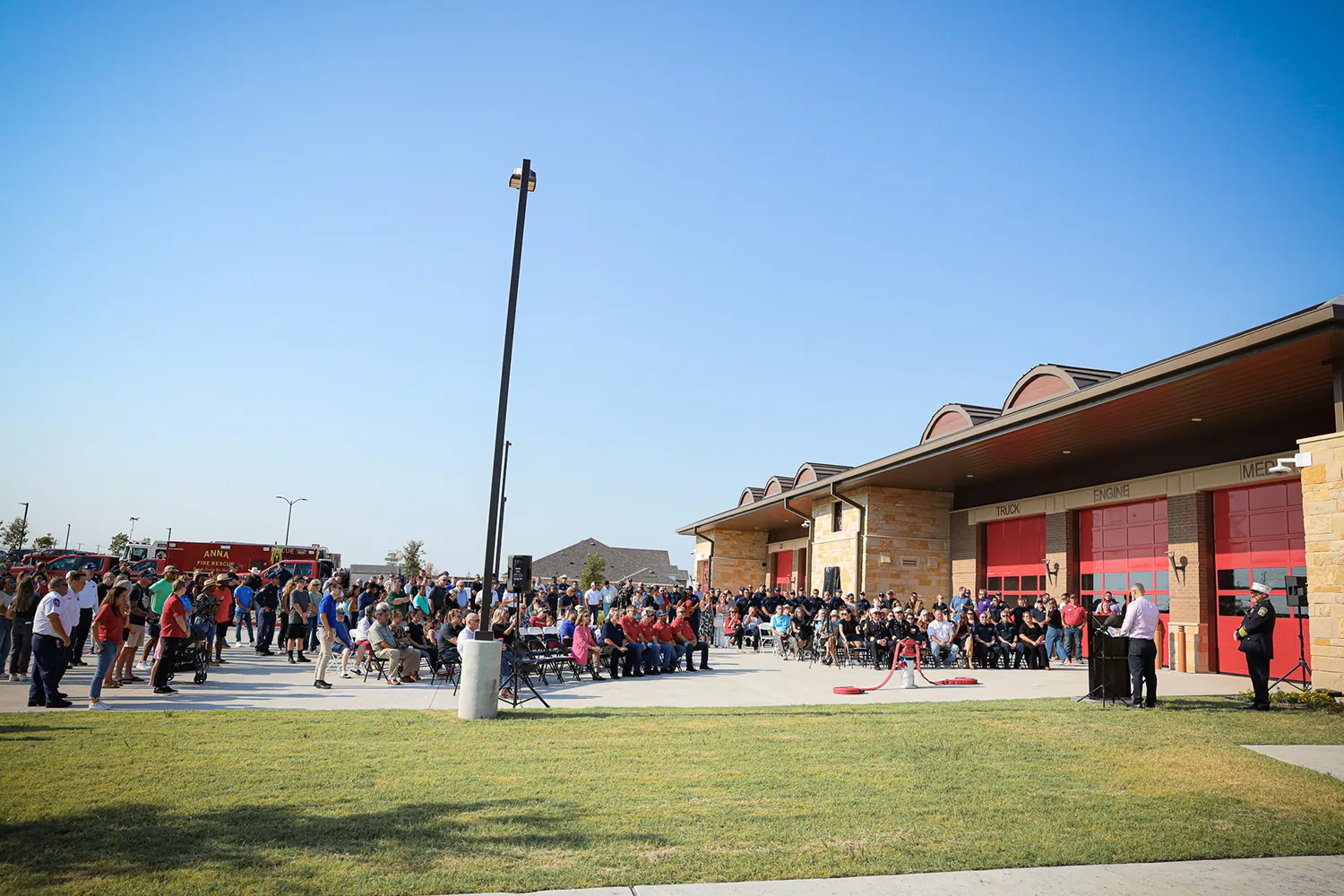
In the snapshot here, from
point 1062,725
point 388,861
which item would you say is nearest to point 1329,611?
point 1062,725

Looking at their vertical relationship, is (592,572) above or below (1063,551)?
below

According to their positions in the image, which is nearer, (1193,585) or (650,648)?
(650,648)

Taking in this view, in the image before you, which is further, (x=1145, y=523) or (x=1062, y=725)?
(x=1145, y=523)

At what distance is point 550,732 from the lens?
30.3ft

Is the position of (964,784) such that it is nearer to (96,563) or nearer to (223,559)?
(96,563)

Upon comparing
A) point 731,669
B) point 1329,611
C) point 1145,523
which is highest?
point 1145,523

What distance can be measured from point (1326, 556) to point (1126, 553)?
300 inches

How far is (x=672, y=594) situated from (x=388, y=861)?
22.5 metres

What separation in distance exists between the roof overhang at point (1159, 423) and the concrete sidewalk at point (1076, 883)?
8.44 metres

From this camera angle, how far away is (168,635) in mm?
11586

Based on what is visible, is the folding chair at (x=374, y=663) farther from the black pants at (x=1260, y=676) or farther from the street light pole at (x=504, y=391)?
the black pants at (x=1260, y=676)

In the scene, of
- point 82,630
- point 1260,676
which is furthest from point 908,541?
point 82,630

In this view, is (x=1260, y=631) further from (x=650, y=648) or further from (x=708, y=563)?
(x=708, y=563)

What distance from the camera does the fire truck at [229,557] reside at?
114ft
